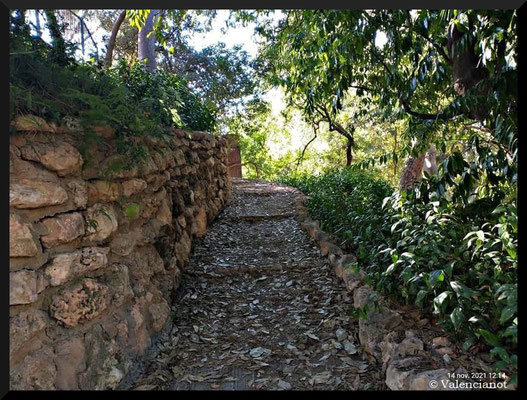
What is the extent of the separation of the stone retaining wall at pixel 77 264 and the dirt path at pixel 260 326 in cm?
24

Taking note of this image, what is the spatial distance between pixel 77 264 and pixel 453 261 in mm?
1923

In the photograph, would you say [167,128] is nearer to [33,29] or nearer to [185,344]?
[33,29]

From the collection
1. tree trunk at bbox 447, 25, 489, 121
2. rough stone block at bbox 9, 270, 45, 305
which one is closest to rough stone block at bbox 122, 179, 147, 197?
rough stone block at bbox 9, 270, 45, 305

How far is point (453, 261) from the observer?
1.98 metres

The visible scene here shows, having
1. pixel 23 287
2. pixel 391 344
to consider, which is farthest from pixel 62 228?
pixel 391 344

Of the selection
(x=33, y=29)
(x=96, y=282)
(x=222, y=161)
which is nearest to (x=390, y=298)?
(x=96, y=282)

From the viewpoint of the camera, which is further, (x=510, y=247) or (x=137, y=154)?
(x=137, y=154)

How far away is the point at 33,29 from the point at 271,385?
2.18 metres

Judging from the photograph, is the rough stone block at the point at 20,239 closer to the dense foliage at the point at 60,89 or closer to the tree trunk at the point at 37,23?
the dense foliage at the point at 60,89

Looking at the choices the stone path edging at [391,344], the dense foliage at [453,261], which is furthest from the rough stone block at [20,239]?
the dense foliage at [453,261]

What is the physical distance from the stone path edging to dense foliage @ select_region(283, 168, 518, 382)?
119mm

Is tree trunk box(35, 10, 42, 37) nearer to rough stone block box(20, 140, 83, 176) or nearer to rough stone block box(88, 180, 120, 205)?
rough stone block box(20, 140, 83, 176)

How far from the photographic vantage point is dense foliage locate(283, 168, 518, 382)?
5.35 feet

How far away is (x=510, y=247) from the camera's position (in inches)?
66.7
